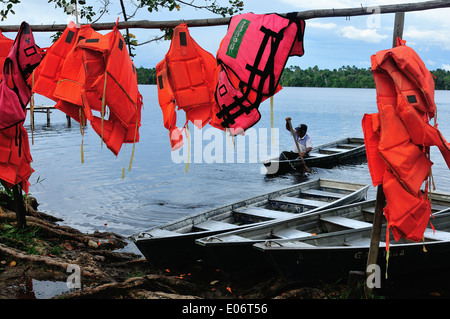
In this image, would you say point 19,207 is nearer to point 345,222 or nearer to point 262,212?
point 262,212

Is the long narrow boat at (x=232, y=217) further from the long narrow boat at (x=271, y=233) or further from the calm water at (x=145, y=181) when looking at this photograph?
the calm water at (x=145, y=181)

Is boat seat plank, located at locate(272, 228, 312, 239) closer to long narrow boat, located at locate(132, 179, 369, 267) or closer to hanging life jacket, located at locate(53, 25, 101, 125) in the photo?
long narrow boat, located at locate(132, 179, 369, 267)

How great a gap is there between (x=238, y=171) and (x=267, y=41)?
55.0ft

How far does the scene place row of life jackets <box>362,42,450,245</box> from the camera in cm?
401

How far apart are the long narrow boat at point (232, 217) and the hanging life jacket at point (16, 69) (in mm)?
2798

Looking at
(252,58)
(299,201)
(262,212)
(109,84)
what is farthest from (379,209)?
(299,201)

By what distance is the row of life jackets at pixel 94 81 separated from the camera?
4250mm

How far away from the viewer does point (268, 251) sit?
603 cm

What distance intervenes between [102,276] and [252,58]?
4038mm

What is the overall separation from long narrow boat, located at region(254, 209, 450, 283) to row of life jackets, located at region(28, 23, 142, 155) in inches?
105

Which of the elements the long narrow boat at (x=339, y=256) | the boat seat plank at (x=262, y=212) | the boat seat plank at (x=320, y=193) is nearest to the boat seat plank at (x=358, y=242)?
the long narrow boat at (x=339, y=256)

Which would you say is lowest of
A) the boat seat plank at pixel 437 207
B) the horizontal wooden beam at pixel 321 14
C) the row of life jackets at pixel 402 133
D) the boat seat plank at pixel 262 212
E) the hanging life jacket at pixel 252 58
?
the boat seat plank at pixel 437 207

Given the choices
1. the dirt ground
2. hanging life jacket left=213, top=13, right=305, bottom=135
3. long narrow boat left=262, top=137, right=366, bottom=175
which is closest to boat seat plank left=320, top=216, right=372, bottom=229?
the dirt ground

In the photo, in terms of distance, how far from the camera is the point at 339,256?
6.34 metres
